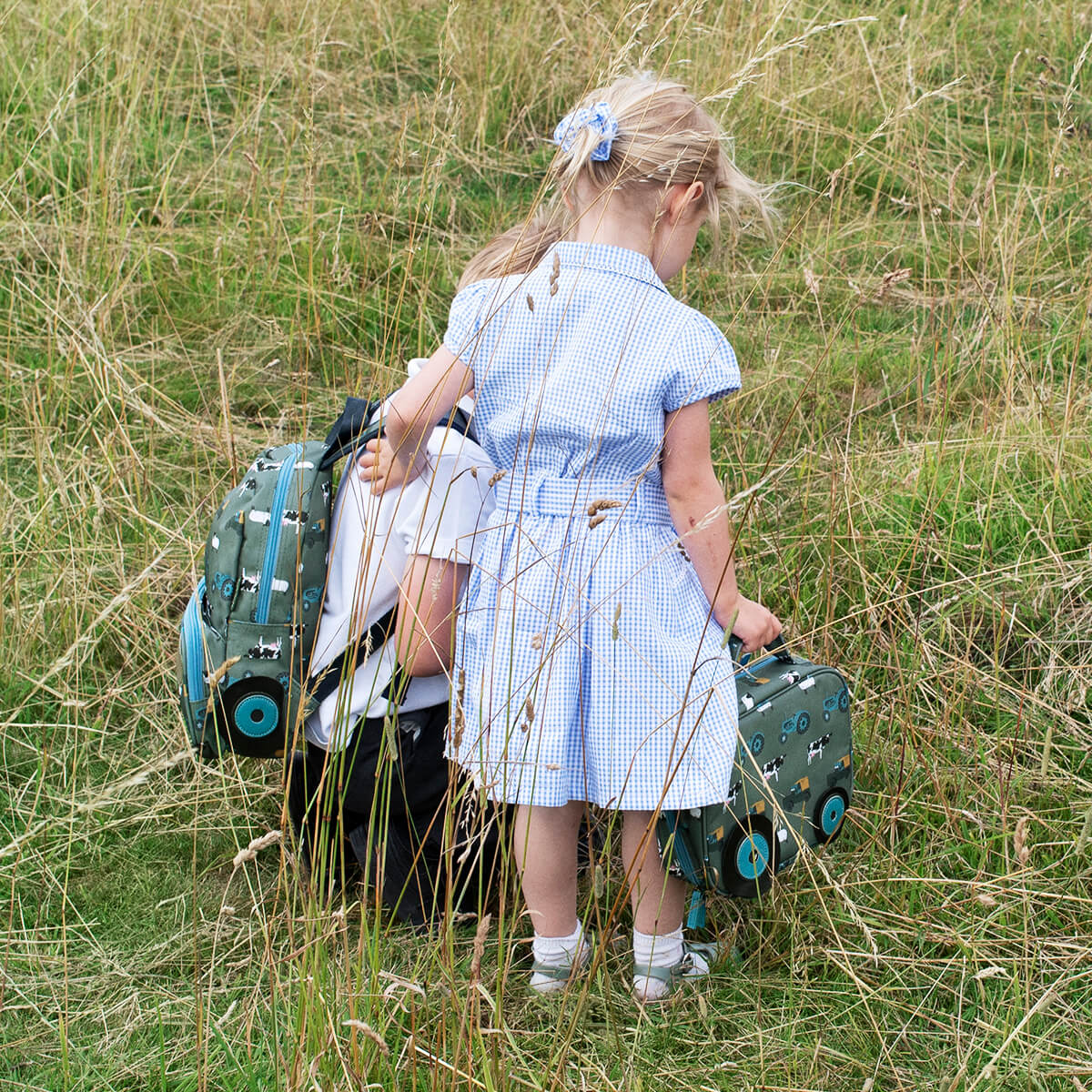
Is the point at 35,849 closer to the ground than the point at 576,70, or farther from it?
closer to the ground

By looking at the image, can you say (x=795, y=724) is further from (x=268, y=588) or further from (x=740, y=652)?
(x=268, y=588)

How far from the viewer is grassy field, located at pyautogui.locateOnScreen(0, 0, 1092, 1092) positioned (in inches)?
80.7

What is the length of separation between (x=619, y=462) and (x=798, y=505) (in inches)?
52.6

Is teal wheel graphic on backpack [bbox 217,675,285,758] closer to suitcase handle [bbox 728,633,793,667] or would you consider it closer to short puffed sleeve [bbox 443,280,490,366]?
short puffed sleeve [bbox 443,280,490,366]

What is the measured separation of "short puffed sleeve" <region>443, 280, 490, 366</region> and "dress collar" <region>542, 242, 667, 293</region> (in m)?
0.13

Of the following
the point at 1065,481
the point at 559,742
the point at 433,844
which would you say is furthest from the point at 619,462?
the point at 1065,481

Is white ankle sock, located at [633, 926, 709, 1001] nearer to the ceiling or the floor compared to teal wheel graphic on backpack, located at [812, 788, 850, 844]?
nearer to the floor

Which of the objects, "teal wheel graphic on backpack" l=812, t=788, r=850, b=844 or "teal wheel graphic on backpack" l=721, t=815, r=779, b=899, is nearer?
"teal wheel graphic on backpack" l=721, t=815, r=779, b=899

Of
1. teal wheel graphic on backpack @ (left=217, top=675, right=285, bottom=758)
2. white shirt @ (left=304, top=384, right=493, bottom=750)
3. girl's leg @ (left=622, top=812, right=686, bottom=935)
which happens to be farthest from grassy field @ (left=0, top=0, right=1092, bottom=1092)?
white shirt @ (left=304, top=384, right=493, bottom=750)

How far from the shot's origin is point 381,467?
205 centimetres

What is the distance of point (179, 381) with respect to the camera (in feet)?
12.1

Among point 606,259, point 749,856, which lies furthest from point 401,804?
point 606,259

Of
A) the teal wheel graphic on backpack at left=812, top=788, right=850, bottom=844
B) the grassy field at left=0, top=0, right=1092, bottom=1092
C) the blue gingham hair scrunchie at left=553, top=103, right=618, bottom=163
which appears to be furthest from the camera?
the teal wheel graphic on backpack at left=812, top=788, right=850, bottom=844

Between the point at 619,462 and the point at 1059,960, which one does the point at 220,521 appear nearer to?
the point at 619,462
